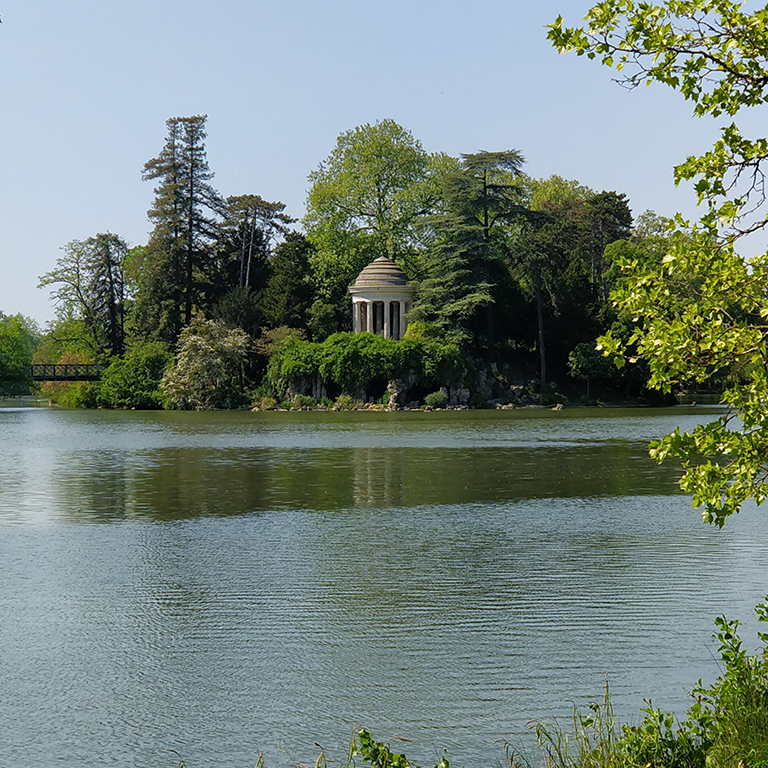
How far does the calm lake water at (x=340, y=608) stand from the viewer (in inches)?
294

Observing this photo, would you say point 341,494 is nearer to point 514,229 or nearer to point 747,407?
point 747,407

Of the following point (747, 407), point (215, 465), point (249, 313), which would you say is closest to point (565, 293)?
point (249, 313)

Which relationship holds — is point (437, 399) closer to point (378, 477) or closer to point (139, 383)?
point (139, 383)

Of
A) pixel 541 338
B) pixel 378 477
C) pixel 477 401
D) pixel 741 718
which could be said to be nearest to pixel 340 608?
Answer: pixel 741 718

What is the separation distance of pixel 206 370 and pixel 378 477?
1630 inches

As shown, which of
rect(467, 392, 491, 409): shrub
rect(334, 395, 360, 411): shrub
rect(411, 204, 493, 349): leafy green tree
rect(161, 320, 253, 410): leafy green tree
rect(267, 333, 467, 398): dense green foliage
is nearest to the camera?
rect(267, 333, 467, 398): dense green foliage

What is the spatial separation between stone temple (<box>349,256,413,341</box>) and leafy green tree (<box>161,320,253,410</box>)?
7.81 metres

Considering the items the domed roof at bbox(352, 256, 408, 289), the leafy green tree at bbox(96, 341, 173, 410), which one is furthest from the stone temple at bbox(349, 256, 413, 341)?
the leafy green tree at bbox(96, 341, 173, 410)

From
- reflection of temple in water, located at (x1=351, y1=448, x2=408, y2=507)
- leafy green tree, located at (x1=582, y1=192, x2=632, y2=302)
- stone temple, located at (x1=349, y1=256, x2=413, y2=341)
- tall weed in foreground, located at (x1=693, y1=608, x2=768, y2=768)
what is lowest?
reflection of temple in water, located at (x1=351, y1=448, x2=408, y2=507)

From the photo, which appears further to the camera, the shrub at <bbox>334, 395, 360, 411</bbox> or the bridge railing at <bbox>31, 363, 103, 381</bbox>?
the bridge railing at <bbox>31, 363, 103, 381</bbox>

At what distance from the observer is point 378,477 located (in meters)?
23.3

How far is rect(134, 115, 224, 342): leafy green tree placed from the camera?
235 ft

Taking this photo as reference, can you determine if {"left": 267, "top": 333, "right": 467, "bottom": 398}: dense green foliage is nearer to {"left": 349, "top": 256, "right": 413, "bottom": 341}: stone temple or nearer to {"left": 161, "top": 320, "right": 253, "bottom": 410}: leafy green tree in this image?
{"left": 161, "top": 320, "right": 253, "bottom": 410}: leafy green tree

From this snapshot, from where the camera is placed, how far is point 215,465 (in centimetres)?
2677
